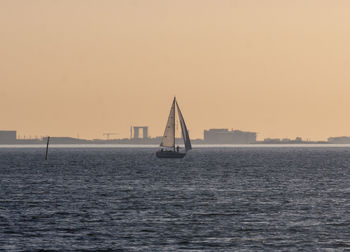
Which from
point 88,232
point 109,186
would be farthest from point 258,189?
point 88,232

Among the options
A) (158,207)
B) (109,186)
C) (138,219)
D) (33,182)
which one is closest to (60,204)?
(158,207)

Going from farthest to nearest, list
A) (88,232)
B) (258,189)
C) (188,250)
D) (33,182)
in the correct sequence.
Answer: (33,182) < (258,189) < (88,232) < (188,250)

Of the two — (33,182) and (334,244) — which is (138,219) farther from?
(33,182)

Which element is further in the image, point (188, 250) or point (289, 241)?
point (289, 241)

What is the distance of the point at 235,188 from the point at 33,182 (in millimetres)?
28928

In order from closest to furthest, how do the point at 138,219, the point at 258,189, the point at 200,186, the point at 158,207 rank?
the point at 138,219
the point at 158,207
the point at 258,189
the point at 200,186

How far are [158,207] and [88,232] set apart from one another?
685 inches

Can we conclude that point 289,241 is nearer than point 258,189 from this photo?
Yes

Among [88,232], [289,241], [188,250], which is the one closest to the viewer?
[188,250]

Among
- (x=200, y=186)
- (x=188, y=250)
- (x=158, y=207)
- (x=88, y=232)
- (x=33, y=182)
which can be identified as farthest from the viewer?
(x=33, y=182)

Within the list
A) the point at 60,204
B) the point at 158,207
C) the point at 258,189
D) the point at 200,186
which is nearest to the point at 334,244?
the point at 158,207

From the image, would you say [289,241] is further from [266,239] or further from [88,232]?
[88,232]

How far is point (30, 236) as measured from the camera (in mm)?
51188

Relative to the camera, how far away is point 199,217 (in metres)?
61.9
